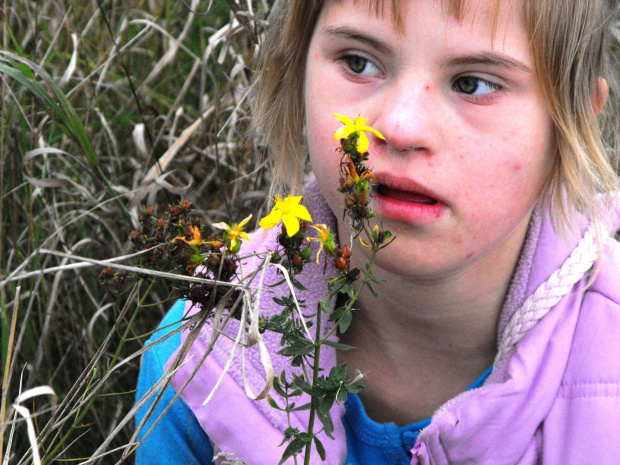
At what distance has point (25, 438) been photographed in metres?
2.03

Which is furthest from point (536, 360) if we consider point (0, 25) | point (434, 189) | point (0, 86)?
point (0, 25)

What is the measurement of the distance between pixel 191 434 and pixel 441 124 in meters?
0.93

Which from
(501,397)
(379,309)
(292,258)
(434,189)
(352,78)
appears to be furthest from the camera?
(379,309)

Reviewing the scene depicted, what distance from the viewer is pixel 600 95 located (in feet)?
→ 5.43

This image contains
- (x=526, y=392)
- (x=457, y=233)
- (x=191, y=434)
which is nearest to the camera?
(x=457, y=233)

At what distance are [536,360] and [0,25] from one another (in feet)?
6.19

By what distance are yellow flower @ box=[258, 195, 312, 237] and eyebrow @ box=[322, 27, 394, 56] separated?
1.56 ft

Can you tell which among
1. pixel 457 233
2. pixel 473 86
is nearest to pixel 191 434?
pixel 457 233

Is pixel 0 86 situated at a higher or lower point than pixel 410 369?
higher

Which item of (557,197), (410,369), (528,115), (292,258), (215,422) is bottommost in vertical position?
(215,422)

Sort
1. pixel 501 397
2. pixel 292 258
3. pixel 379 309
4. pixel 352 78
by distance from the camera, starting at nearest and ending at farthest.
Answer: pixel 292 258 < pixel 352 78 < pixel 501 397 < pixel 379 309

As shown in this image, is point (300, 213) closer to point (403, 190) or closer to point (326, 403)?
point (326, 403)

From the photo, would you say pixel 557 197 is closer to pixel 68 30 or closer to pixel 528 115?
pixel 528 115

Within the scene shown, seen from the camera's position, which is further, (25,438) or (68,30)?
(68,30)
